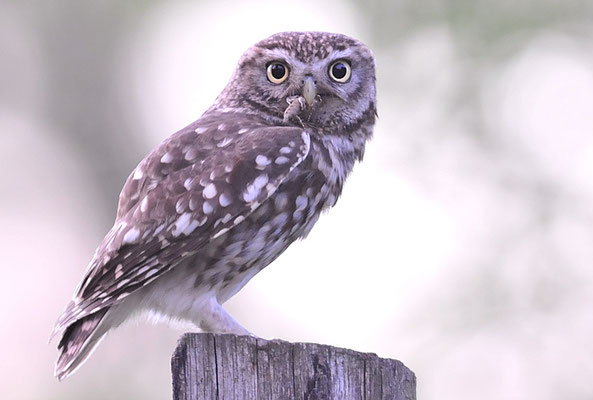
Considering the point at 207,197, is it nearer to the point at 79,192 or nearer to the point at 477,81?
the point at 79,192

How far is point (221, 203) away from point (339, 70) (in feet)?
3.74

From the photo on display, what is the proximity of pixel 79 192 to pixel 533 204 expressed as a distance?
432 cm

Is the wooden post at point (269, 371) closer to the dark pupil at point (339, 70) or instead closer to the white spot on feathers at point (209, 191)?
the white spot on feathers at point (209, 191)

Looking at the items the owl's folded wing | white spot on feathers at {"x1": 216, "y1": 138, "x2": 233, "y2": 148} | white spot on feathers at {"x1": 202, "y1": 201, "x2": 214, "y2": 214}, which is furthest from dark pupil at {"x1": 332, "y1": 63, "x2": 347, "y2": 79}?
white spot on feathers at {"x1": 202, "y1": 201, "x2": 214, "y2": 214}

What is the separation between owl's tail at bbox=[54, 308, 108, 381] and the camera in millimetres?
5008

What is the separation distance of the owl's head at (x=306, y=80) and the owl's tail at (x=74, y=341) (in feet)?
4.52

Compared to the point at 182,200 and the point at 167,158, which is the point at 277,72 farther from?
the point at 182,200

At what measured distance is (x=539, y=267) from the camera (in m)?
10.9

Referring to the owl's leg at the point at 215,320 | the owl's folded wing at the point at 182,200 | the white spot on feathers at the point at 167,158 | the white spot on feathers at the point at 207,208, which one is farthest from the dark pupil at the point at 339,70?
the owl's leg at the point at 215,320

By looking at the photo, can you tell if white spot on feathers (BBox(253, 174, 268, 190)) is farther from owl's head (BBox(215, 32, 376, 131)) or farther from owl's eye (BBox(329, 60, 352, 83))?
owl's eye (BBox(329, 60, 352, 83))

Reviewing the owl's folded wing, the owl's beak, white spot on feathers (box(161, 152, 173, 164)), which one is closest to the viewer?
the owl's folded wing

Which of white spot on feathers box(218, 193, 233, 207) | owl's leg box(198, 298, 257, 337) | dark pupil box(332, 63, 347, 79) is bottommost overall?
owl's leg box(198, 298, 257, 337)

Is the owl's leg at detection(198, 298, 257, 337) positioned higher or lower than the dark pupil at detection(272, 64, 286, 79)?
lower

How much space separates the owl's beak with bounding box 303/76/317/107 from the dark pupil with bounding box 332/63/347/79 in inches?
7.1
